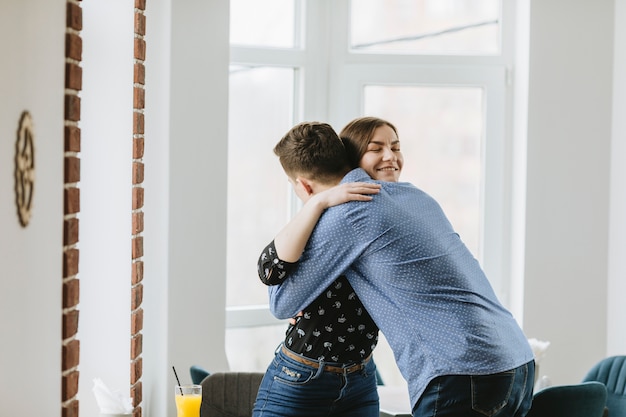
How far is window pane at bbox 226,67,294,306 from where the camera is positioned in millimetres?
3965

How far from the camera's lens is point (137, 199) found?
3090mm

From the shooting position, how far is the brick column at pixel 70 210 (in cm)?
222

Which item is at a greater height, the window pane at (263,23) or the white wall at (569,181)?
the window pane at (263,23)

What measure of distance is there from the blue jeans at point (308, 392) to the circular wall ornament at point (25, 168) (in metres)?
0.68

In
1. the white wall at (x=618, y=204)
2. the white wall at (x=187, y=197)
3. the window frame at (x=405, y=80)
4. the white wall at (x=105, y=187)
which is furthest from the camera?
the window frame at (x=405, y=80)

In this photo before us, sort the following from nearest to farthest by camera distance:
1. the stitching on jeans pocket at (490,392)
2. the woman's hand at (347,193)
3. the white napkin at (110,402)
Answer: the stitching on jeans pocket at (490,392)
the woman's hand at (347,193)
the white napkin at (110,402)

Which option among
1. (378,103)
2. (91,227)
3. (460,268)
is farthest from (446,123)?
(460,268)

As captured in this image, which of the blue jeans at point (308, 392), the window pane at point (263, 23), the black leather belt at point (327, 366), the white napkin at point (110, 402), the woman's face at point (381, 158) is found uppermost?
the window pane at point (263, 23)

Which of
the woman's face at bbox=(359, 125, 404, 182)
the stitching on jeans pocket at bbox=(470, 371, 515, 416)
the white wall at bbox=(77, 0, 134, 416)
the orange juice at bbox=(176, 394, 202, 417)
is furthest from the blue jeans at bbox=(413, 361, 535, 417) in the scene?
the white wall at bbox=(77, 0, 134, 416)

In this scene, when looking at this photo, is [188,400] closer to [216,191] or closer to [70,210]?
[70,210]

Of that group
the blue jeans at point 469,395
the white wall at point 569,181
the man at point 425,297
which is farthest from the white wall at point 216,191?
the blue jeans at point 469,395

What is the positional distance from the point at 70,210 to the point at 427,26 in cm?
241

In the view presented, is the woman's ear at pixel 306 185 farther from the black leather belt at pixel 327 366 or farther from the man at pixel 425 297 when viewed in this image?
the black leather belt at pixel 327 366

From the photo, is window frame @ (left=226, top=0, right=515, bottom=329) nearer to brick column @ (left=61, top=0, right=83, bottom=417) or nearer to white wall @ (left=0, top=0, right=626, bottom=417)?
white wall @ (left=0, top=0, right=626, bottom=417)
